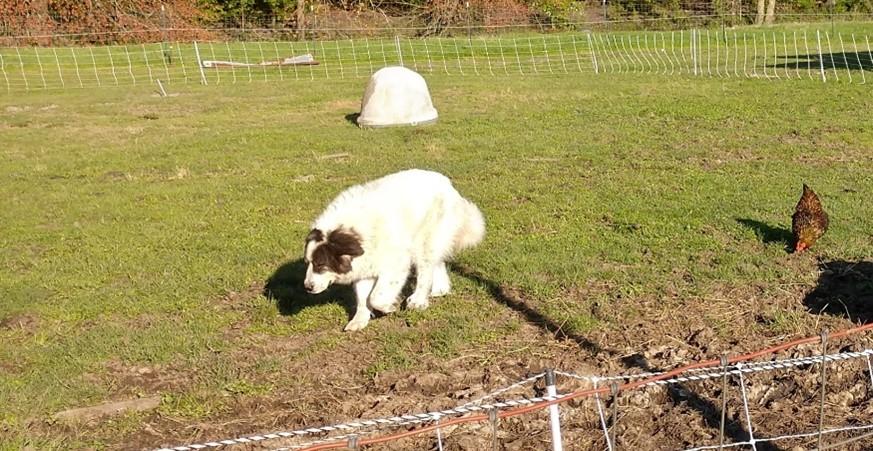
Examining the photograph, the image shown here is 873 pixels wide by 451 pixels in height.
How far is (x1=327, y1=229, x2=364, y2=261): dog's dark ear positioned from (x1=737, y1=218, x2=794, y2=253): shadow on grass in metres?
3.89

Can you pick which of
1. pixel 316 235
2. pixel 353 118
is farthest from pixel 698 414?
pixel 353 118

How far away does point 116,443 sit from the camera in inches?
198

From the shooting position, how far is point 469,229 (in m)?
7.25

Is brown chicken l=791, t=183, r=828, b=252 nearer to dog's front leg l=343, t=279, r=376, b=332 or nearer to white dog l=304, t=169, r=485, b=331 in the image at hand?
white dog l=304, t=169, r=485, b=331

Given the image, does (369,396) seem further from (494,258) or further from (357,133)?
(357,133)

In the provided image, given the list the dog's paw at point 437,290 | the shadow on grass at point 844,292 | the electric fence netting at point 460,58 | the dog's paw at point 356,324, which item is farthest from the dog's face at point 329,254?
the electric fence netting at point 460,58

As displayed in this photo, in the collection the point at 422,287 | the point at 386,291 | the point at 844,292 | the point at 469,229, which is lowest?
the point at 844,292

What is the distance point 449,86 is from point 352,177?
397 inches

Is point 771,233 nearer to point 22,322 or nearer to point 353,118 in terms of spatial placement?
point 22,322

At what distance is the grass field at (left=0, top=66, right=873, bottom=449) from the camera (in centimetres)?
582

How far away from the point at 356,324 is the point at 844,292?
12.3 feet

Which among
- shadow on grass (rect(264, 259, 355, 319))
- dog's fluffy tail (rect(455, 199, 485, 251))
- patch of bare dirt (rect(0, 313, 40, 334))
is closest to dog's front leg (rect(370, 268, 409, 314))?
shadow on grass (rect(264, 259, 355, 319))

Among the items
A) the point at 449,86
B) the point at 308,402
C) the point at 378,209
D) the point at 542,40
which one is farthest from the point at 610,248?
the point at 542,40

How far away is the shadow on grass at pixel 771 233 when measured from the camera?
7.83 meters
